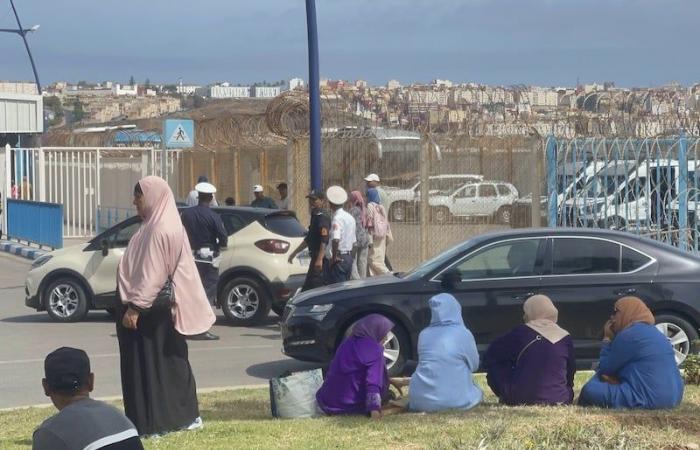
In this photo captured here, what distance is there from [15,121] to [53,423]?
40846mm

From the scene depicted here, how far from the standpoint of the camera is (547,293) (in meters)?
11.4

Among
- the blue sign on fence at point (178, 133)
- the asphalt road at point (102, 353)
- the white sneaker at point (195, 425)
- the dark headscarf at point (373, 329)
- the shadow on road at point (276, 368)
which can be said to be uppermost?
the blue sign on fence at point (178, 133)

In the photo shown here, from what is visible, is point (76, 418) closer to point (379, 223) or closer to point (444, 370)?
point (444, 370)

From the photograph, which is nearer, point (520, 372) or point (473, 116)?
point (520, 372)

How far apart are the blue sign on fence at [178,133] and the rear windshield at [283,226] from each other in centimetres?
740

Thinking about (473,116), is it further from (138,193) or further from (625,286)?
(138,193)

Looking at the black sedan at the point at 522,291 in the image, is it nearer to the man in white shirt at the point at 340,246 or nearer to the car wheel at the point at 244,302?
the man in white shirt at the point at 340,246

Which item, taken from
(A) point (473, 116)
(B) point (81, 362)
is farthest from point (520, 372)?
(A) point (473, 116)

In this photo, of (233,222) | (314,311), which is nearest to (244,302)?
(233,222)

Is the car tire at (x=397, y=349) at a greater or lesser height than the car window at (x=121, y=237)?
lesser

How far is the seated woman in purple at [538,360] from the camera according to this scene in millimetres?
8633

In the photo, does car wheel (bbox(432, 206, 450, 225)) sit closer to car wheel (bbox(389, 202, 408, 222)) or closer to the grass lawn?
car wheel (bbox(389, 202, 408, 222))

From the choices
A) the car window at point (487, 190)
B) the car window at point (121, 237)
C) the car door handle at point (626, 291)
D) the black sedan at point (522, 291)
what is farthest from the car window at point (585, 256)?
the car window at point (487, 190)

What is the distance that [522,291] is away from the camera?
37.6 feet
